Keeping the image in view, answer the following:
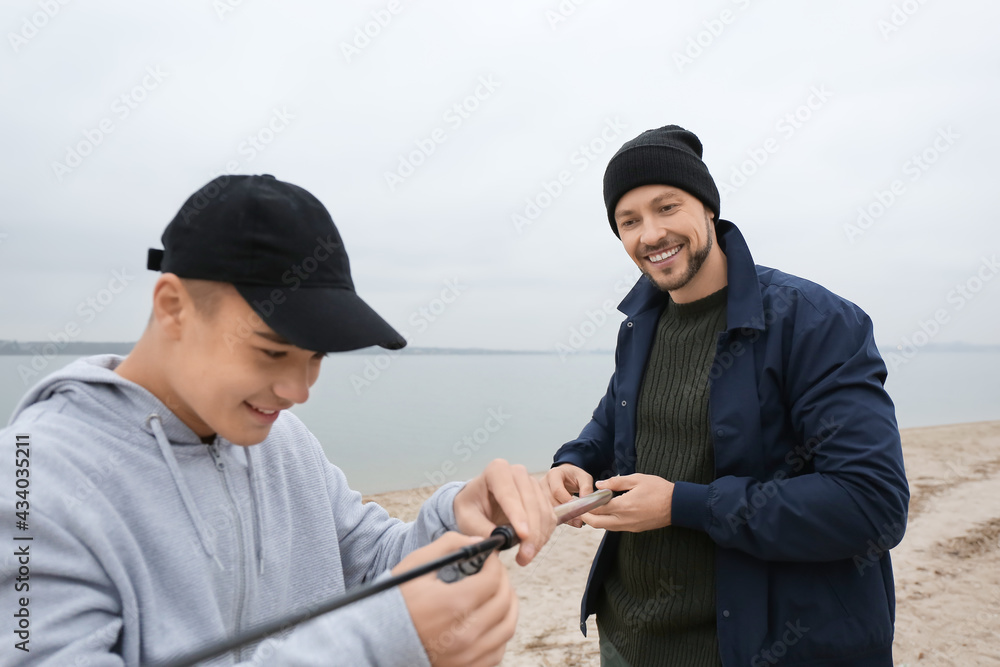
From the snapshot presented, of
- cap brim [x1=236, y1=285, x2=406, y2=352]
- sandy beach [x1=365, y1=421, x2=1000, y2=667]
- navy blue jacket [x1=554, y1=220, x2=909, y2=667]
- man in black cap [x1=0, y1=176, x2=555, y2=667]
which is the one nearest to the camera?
man in black cap [x1=0, y1=176, x2=555, y2=667]

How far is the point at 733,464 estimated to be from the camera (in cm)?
198

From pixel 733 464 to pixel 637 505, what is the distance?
0.34 metres

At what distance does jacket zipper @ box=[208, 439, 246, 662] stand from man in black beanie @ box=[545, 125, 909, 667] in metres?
1.11

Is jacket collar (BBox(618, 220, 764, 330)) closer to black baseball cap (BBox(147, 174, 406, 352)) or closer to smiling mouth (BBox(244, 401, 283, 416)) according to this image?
black baseball cap (BBox(147, 174, 406, 352))

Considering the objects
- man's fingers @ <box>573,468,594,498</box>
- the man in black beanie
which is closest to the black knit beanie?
the man in black beanie

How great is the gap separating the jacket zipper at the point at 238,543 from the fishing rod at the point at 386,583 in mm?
284

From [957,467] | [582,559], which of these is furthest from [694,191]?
[957,467]

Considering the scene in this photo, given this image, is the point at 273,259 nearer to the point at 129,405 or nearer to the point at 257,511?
the point at 129,405

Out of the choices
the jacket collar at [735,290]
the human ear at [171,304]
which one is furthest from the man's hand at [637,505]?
the human ear at [171,304]

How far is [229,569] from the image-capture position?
1251 millimetres

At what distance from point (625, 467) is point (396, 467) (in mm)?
11061

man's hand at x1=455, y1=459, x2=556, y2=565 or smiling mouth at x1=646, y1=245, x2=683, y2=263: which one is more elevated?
smiling mouth at x1=646, y1=245, x2=683, y2=263

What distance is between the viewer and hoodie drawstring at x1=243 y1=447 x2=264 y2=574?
4.36 ft

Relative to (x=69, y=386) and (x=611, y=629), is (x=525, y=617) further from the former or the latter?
(x=69, y=386)
